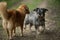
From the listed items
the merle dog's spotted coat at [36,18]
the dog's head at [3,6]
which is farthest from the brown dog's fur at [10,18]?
the merle dog's spotted coat at [36,18]

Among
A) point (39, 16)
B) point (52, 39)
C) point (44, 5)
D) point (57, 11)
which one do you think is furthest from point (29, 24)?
point (44, 5)

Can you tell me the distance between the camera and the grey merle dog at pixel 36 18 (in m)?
10.8

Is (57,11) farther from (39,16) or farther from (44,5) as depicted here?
(39,16)

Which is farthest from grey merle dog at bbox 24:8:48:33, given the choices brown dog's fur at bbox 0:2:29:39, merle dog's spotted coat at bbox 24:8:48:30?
brown dog's fur at bbox 0:2:29:39

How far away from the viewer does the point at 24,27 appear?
11727 mm

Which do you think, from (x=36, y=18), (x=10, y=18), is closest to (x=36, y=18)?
(x=36, y=18)

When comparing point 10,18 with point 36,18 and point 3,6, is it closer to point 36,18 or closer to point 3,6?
point 3,6

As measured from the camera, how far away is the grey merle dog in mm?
10770

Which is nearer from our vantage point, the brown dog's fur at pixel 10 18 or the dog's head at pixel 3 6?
the dog's head at pixel 3 6

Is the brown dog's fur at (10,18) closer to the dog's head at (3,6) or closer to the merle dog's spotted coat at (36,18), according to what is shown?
the dog's head at (3,6)

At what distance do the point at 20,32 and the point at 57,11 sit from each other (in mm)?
5379

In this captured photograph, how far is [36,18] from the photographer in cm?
1108

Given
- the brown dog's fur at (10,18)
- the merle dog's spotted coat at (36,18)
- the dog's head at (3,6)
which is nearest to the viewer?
the dog's head at (3,6)

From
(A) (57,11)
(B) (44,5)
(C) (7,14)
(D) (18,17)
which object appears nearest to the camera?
(C) (7,14)
